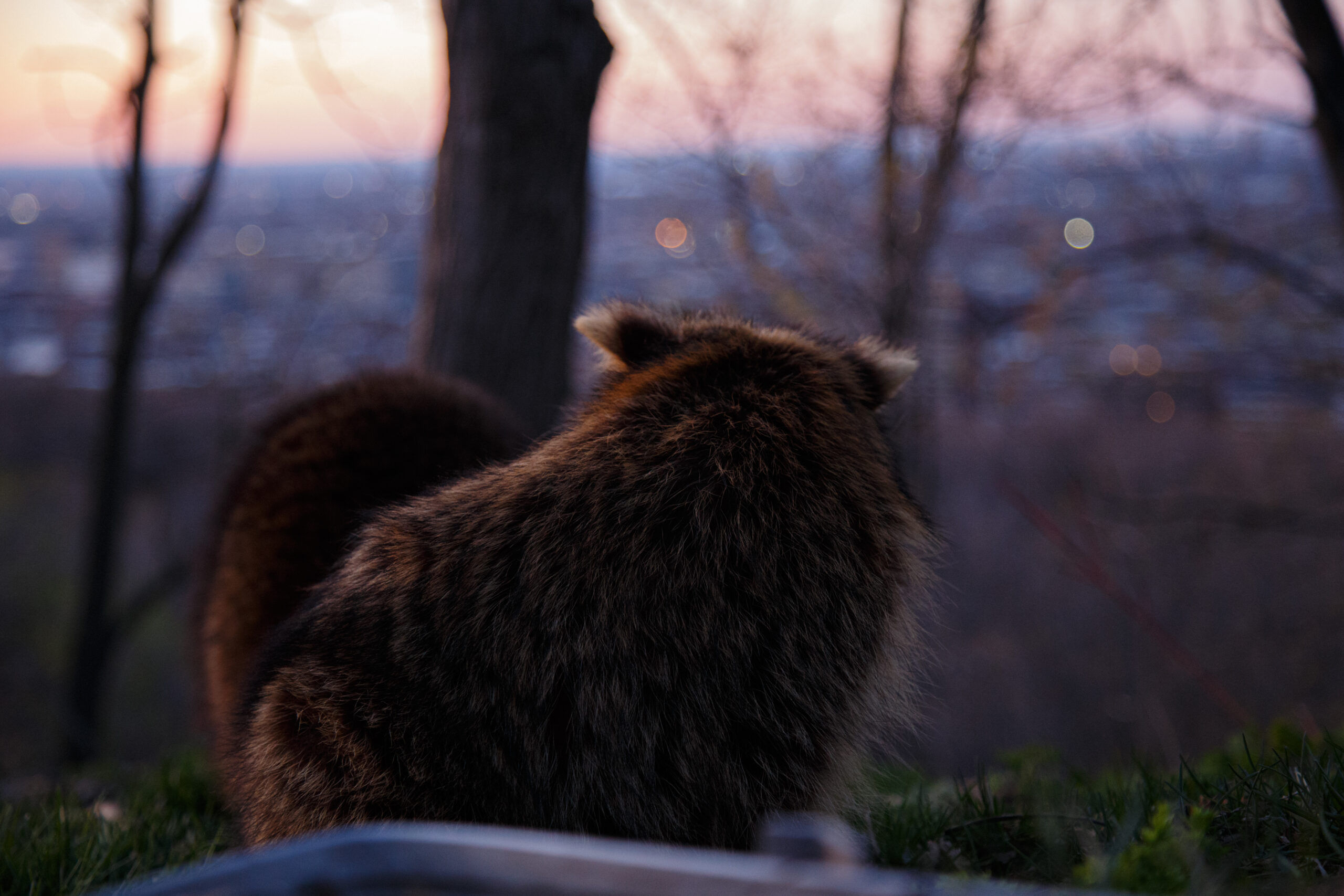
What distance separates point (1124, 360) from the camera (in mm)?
11203

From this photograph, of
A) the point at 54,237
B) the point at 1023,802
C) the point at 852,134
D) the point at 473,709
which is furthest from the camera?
the point at 54,237

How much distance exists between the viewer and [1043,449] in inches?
575

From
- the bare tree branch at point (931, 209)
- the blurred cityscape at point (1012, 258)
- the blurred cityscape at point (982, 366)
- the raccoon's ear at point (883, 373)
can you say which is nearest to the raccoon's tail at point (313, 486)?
the blurred cityscape at point (982, 366)

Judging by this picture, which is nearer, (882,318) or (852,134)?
(852,134)

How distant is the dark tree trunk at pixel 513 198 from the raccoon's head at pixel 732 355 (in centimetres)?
244

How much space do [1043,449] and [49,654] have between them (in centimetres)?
1934

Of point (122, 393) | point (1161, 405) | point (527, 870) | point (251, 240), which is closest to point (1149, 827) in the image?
point (527, 870)

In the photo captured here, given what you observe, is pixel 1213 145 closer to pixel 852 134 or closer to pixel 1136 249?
pixel 1136 249

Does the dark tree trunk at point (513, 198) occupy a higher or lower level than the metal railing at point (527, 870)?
higher

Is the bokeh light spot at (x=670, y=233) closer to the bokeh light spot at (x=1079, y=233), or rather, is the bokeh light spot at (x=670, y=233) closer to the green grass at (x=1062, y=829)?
the bokeh light spot at (x=1079, y=233)

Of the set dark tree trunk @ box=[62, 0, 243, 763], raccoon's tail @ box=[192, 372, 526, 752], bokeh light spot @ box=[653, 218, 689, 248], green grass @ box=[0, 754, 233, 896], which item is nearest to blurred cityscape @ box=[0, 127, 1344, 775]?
bokeh light spot @ box=[653, 218, 689, 248]

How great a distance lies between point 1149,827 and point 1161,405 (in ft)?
38.7

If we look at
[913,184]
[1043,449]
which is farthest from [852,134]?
[1043,449]

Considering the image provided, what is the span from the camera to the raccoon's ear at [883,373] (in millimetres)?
2980
